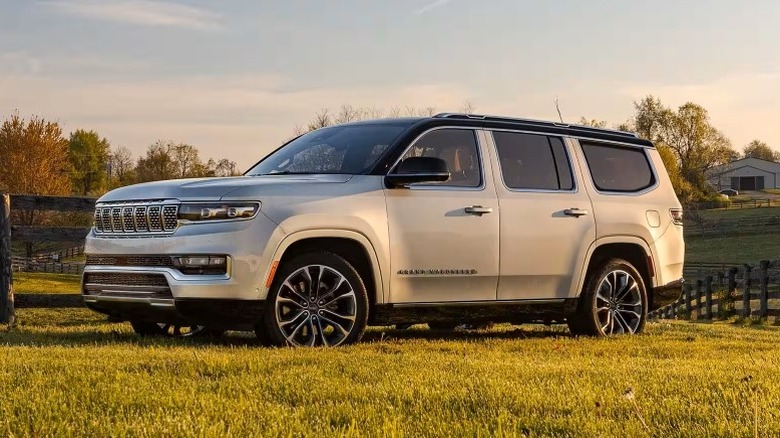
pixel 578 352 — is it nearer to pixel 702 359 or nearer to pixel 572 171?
pixel 702 359

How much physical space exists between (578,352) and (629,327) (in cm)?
224

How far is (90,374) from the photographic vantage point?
5.79 meters

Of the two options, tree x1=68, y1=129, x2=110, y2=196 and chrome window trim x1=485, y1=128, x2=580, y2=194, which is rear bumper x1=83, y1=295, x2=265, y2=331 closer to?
chrome window trim x1=485, y1=128, x2=580, y2=194

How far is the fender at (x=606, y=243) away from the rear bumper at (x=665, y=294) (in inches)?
4.1

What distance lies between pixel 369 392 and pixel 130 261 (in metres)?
3.34

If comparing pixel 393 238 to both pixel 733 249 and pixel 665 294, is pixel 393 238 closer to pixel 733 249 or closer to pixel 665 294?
pixel 665 294

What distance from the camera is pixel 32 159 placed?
54875 millimetres

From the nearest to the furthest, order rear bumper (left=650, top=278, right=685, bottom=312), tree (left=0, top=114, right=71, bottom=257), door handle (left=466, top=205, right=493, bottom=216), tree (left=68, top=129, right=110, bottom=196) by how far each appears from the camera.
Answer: door handle (left=466, top=205, right=493, bottom=216) → rear bumper (left=650, top=278, right=685, bottom=312) → tree (left=0, top=114, right=71, bottom=257) → tree (left=68, top=129, right=110, bottom=196)

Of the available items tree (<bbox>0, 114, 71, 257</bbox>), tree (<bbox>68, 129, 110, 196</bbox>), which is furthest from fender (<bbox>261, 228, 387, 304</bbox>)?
tree (<bbox>68, 129, 110, 196</bbox>)

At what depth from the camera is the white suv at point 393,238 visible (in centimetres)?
756

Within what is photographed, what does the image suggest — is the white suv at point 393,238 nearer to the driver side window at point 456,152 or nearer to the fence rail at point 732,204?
the driver side window at point 456,152

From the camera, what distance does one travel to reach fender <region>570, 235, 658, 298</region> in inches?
379

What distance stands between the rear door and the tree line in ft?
34.7

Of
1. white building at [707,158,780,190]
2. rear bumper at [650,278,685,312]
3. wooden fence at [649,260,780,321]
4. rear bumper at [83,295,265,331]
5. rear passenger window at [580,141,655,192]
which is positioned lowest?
wooden fence at [649,260,780,321]
